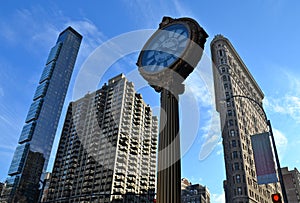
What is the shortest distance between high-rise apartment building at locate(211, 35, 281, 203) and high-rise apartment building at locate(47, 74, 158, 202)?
29611 millimetres

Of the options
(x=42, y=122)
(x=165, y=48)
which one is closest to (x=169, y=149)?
(x=165, y=48)

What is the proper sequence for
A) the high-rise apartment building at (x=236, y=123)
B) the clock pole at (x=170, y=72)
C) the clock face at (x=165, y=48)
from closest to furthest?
the clock pole at (x=170, y=72)
the clock face at (x=165, y=48)
the high-rise apartment building at (x=236, y=123)

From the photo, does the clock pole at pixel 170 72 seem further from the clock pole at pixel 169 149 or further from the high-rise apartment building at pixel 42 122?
the high-rise apartment building at pixel 42 122

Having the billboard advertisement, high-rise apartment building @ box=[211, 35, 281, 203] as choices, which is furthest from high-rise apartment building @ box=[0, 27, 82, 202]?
the billboard advertisement

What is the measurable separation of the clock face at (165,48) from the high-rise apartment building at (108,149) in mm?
65616

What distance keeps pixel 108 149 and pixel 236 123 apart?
4131cm

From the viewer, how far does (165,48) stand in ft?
41.3

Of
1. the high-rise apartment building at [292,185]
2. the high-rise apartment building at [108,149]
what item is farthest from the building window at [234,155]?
the high-rise apartment building at [292,185]

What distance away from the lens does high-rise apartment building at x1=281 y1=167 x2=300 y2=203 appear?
113688 millimetres

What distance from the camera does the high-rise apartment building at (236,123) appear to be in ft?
186

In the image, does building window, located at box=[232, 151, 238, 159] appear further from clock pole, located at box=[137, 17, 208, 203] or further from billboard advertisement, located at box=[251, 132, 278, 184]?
clock pole, located at box=[137, 17, 208, 203]

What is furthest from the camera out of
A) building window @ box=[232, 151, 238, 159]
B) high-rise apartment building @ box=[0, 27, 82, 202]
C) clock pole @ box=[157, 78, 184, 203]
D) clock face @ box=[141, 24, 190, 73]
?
high-rise apartment building @ box=[0, 27, 82, 202]

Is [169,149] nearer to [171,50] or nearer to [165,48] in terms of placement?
[171,50]

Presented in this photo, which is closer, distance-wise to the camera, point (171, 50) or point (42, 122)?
point (171, 50)
